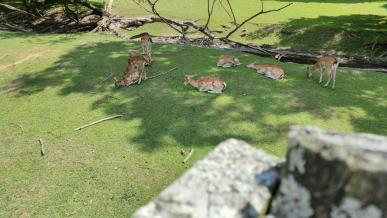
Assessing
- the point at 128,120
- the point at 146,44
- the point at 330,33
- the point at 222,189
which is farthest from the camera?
the point at 330,33

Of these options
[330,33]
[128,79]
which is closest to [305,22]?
[330,33]

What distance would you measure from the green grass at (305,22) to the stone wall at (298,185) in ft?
42.6

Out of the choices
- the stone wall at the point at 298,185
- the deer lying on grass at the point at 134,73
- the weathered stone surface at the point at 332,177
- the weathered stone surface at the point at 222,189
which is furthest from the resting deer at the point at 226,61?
the weathered stone surface at the point at 332,177

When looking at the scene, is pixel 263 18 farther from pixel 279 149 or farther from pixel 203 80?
pixel 279 149

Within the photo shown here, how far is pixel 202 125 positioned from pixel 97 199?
6.98 ft

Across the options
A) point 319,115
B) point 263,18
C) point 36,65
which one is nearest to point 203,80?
point 319,115

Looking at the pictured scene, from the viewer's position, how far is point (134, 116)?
6906 mm

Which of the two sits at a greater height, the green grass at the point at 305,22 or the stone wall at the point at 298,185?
the stone wall at the point at 298,185

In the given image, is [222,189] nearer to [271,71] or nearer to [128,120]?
[128,120]

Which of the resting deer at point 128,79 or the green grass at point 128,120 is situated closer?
the green grass at point 128,120

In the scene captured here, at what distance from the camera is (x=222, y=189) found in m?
2.57

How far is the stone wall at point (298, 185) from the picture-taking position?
7.36ft

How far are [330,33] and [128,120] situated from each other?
11065 millimetres

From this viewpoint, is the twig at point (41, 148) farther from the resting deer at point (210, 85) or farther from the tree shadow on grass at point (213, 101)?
the resting deer at point (210, 85)
